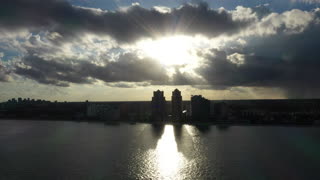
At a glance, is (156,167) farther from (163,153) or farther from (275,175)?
(275,175)

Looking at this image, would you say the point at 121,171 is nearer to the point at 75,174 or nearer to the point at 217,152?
the point at 75,174

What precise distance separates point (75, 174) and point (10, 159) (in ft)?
112

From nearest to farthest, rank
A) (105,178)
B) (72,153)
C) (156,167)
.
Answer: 1. (105,178)
2. (156,167)
3. (72,153)

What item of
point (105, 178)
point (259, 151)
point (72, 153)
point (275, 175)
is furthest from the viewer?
point (259, 151)

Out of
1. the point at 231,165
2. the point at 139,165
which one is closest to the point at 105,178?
the point at 139,165

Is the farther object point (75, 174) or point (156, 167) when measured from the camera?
point (156, 167)

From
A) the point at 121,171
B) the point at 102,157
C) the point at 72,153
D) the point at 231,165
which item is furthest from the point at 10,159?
the point at 231,165

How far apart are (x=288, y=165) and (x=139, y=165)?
4580cm

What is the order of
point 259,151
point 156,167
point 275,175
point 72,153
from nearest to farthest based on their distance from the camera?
point 275,175
point 156,167
point 72,153
point 259,151

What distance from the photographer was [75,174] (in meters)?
67.7

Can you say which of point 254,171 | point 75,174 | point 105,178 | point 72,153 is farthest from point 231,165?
point 72,153

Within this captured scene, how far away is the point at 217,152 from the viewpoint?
3974 inches

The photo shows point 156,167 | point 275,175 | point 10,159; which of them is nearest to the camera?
point 275,175

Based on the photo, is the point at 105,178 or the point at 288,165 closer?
the point at 105,178
